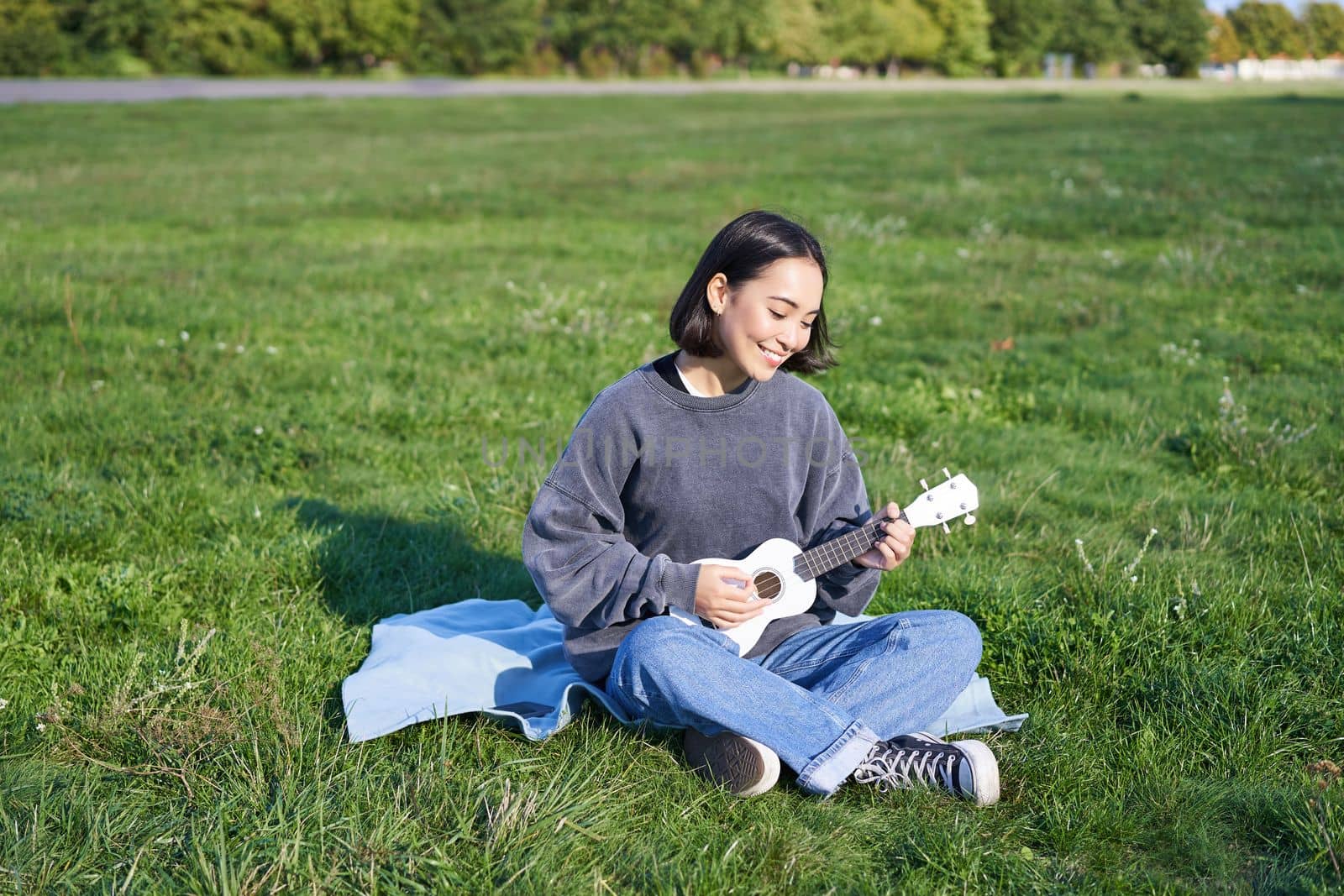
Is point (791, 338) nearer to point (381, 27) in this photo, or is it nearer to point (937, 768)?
point (937, 768)

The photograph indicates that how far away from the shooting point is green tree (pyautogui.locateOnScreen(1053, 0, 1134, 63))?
301 ft

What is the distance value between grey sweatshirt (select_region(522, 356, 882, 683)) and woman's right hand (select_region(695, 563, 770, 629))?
0.12 feet

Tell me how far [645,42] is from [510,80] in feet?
46.7

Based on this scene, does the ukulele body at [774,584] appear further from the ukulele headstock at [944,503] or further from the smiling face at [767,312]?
the smiling face at [767,312]

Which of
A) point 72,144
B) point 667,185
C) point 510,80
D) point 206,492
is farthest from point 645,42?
point 206,492

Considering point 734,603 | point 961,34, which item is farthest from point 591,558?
point 961,34

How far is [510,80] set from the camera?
52344 millimetres

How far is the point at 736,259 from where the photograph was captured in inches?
140

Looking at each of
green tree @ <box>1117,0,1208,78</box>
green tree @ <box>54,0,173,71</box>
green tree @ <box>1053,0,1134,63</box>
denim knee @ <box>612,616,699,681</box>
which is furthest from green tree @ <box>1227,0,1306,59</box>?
denim knee @ <box>612,616,699,681</box>

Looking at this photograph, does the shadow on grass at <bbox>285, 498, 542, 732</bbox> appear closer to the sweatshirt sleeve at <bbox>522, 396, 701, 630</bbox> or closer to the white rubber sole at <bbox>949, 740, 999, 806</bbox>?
the sweatshirt sleeve at <bbox>522, 396, 701, 630</bbox>

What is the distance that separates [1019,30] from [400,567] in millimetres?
97367

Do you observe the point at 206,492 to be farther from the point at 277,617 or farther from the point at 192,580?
the point at 277,617

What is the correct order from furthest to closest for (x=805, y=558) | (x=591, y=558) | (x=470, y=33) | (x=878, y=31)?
1. (x=878, y=31)
2. (x=470, y=33)
3. (x=805, y=558)
4. (x=591, y=558)

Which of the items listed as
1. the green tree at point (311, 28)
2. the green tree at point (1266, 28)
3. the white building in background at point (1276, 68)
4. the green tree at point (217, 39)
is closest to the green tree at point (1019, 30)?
the white building in background at point (1276, 68)
